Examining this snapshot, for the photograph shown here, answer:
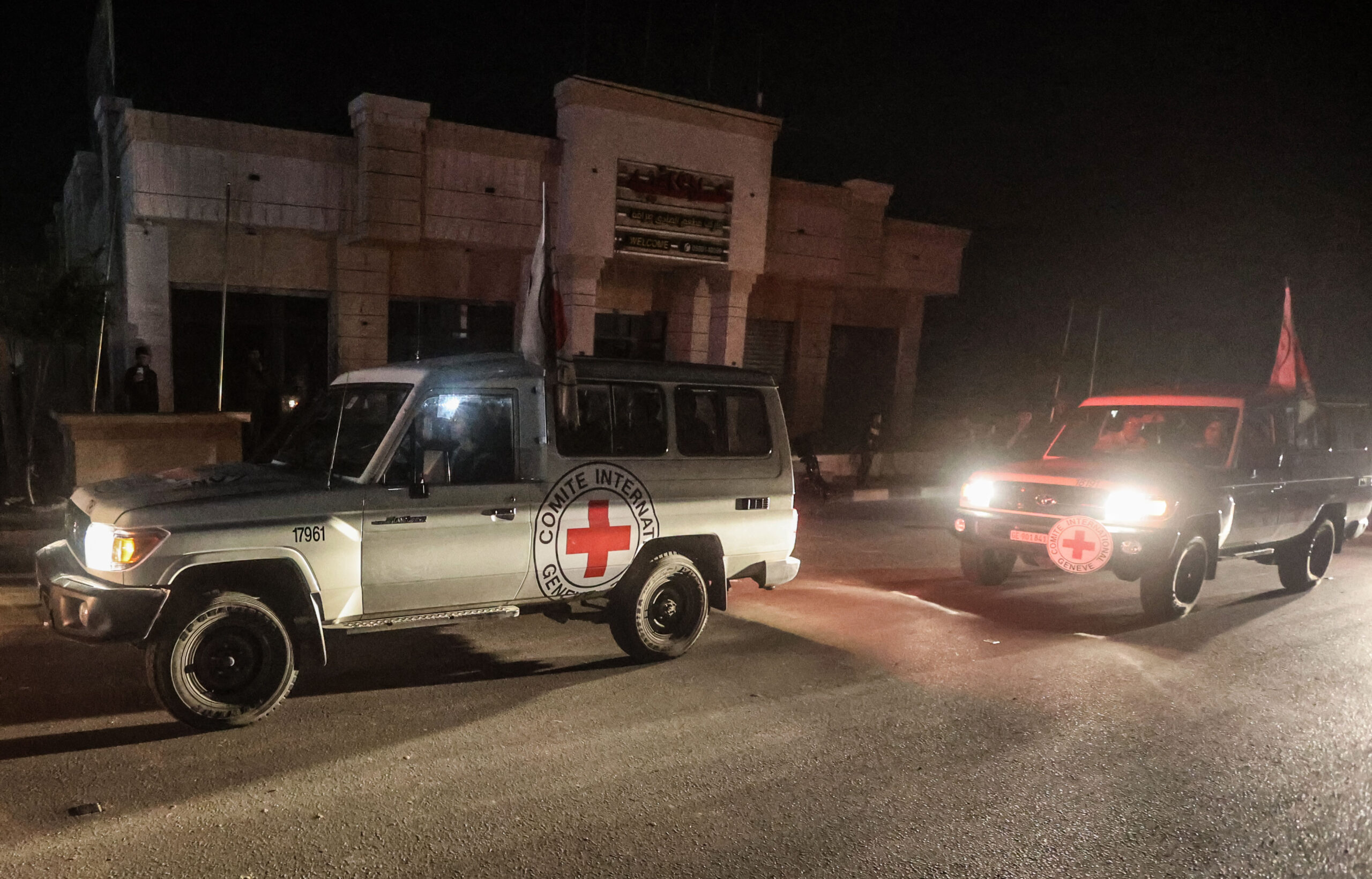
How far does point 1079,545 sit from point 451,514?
18.3 ft

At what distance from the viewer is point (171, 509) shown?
16.1 feet

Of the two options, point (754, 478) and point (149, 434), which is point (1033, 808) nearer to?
point (754, 478)

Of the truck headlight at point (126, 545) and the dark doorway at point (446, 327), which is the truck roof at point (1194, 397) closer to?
the truck headlight at point (126, 545)

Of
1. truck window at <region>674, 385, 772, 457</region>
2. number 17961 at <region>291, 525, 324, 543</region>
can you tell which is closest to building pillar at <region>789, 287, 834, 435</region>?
truck window at <region>674, 385, 772, 457</region>

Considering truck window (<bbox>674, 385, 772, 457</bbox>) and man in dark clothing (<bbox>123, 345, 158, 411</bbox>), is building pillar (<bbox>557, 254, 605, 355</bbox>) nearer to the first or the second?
man in dark clothing (<bbox>123, 345, 158, 411</bbox>)

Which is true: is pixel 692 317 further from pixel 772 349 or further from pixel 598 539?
pixel 598 539

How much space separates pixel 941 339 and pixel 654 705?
28.4 m

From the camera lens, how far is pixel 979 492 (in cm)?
916

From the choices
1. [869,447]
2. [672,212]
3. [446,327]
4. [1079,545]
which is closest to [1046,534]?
[1079,545]

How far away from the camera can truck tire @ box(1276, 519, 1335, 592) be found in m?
10.1

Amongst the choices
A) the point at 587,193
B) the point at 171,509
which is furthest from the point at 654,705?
the point at 587,193

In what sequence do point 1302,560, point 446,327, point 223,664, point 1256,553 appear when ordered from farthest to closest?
point 446,327, point 1302,560, point 1256,553, point 223,664

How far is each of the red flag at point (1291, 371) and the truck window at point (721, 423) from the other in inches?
239

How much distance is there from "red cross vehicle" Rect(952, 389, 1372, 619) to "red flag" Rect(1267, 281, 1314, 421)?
0.32ft
